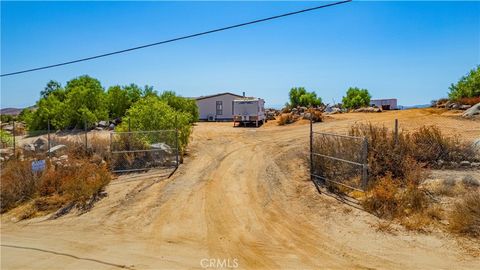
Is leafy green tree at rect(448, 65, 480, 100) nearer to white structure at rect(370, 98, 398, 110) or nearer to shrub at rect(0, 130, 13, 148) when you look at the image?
white structure at rect(370, 98, 398, 110)

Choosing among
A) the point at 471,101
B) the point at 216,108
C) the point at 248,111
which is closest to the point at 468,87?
the point at 471,101

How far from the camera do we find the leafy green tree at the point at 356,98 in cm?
6116

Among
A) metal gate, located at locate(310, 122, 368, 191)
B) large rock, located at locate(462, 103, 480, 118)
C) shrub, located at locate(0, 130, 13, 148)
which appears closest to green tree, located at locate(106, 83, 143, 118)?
shrub, located at locate(0, 130, 13, 148)

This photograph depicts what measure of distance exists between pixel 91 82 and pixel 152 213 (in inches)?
1042

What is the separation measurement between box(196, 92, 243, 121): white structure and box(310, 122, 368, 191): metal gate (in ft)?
95.2

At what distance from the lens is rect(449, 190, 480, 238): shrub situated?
7.55 metres

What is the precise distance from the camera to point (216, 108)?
4122cm

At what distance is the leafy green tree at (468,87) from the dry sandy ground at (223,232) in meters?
24.2

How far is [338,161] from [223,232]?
508 centimetres

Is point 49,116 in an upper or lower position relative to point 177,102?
lower

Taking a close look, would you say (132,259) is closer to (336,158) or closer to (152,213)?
(152,213)

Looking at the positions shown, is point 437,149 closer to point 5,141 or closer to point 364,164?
point 364,164

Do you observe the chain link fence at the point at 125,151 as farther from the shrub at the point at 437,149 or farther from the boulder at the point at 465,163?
the boulder at the point at 465,163

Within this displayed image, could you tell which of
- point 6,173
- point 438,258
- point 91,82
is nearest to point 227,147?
point 6,173
